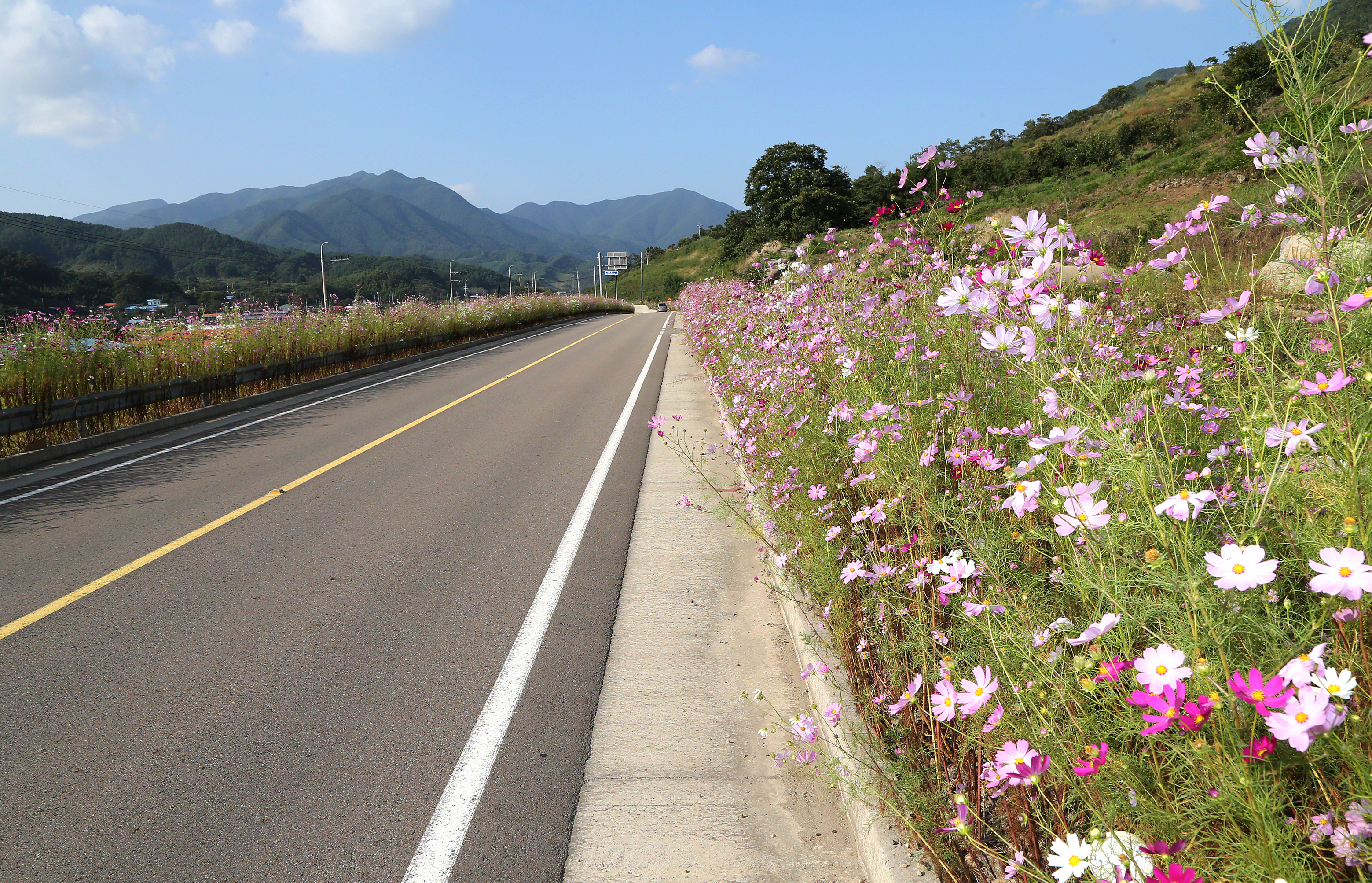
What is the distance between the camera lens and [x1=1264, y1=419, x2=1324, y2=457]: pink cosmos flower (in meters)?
1.64

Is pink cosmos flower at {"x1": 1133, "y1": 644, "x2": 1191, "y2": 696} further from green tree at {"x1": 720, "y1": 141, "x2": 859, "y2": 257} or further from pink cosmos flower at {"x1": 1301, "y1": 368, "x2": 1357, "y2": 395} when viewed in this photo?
green tree at {"x1": 720, "y1": 141, "x2": 859, "y2": 257}

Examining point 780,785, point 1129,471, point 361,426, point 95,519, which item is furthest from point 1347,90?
point 361,426

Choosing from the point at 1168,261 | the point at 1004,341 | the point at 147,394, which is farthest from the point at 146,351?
the point at 1168,261

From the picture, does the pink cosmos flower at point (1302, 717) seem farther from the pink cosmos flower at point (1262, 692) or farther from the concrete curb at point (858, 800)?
the concrete curb at point (858, 800)

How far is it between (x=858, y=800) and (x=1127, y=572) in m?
1.27

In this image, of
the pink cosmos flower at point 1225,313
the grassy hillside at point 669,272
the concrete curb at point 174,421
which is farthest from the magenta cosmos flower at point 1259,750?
the grassy hillside at point 669,272

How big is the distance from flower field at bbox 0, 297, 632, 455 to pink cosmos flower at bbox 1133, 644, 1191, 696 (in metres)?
12.3

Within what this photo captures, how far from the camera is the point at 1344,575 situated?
1.36 metres

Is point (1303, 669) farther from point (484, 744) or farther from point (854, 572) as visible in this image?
point (484, 744)

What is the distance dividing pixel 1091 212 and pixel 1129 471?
1415 inches

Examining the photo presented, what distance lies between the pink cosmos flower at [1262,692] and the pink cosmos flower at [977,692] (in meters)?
0.60

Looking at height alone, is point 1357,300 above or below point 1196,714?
above

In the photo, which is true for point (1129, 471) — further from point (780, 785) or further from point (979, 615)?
point (780, 785)

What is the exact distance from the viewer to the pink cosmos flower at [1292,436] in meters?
1.64
